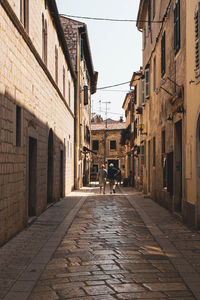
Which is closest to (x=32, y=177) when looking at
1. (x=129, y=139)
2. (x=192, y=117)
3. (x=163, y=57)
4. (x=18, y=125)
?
(x=18, y=125)

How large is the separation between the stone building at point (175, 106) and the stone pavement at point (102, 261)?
4.82 ft

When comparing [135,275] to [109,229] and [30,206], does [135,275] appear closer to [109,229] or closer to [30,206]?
[109,229]

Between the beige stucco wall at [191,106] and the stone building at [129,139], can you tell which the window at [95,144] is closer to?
the stone building at [129,139]

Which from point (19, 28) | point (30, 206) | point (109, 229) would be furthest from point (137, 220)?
point (19, 28)

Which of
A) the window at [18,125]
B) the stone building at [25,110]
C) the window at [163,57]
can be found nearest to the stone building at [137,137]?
the window at [163,57]

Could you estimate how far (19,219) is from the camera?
9.23m

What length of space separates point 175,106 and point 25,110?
405 cm

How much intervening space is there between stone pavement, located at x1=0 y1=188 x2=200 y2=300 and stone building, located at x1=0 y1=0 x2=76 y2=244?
29.5 inches

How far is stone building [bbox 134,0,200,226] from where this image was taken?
9.93 meters

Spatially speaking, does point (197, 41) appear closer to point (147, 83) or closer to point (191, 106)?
point (191, 106)

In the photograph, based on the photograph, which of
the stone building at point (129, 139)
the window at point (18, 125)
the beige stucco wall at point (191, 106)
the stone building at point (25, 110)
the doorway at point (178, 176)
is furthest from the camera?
the stone building at point (129, 139)

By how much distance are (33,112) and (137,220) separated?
388cm

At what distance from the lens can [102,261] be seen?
6.46 m

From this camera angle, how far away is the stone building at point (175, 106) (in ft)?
32.6
